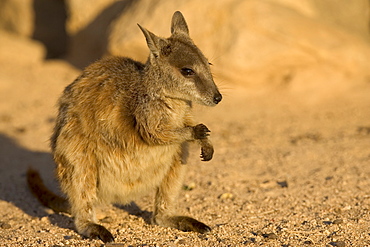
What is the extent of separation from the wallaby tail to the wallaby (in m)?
0.51

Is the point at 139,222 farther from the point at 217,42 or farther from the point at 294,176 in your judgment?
the point at 217,42

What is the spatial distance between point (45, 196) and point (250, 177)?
226 centimetres

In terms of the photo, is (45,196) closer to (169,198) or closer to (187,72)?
(169,198)

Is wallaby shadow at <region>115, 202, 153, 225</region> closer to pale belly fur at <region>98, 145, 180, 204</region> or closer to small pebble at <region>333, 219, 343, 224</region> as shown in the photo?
pale belly fur at <region>98, 145, 180, 204</region>

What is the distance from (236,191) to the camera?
6.16 meters

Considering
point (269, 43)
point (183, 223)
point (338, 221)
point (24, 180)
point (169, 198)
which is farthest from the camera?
point (269, 43)

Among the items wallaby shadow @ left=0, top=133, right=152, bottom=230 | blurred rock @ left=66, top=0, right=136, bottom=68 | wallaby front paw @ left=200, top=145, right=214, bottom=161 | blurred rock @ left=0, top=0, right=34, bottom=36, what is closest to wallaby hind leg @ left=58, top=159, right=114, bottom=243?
wallaby shadow @ left=0, top=133, right=152, bottom=230

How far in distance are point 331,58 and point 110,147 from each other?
5687 millimetres

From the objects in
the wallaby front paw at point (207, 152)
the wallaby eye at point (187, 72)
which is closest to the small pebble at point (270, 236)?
the wallaby front paw at point (207, 152)

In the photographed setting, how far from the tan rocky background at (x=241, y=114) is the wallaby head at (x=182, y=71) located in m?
1.06

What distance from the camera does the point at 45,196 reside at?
19.3ft

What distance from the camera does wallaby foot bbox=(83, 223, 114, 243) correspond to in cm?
479

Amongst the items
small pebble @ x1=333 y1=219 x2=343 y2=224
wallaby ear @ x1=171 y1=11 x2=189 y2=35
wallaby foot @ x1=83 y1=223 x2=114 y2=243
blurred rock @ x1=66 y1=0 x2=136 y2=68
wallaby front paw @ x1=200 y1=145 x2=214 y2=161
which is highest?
blurred rock @ x1=66 y1=0 x2=136 y2=68

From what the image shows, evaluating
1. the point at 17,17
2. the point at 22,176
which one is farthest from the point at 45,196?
the point at 17,17
